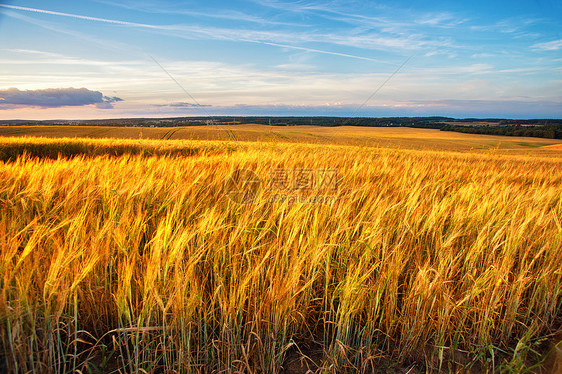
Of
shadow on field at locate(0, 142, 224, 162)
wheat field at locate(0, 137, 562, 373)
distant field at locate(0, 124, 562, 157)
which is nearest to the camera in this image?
wheat field at locate(0, 137, 562, 373)

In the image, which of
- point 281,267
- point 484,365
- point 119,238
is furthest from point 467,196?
point 119,238

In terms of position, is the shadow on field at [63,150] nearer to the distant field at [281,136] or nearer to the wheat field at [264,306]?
the wheat field at [264,306]

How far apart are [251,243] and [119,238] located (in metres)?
0.64

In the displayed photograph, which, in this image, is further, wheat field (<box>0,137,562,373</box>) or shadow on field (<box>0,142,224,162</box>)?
shadow on field (<box>0,142,224,162</box>)

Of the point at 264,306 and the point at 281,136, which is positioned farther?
the point at 281,136

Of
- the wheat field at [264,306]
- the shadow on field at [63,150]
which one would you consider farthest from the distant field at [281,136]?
the wheat field at [264,306]

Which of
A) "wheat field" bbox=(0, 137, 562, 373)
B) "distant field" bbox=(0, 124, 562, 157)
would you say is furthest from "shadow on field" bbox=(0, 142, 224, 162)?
"distant field" bbox=(0, 124, 562, 157)

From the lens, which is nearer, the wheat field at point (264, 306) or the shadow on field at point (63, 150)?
the wheat field at point (264, 306)

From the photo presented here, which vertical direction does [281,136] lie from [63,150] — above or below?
above

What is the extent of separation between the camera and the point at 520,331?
1.32 metres

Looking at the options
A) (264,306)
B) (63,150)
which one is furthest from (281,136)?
(264,306)

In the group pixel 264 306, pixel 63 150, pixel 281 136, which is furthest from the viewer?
pixel 281 136

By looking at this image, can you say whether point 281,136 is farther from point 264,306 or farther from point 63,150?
point 264,306

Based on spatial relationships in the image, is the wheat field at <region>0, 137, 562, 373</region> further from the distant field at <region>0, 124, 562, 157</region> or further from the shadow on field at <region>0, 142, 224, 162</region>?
the distant field at <region>0, 124, 562, 157</region>
